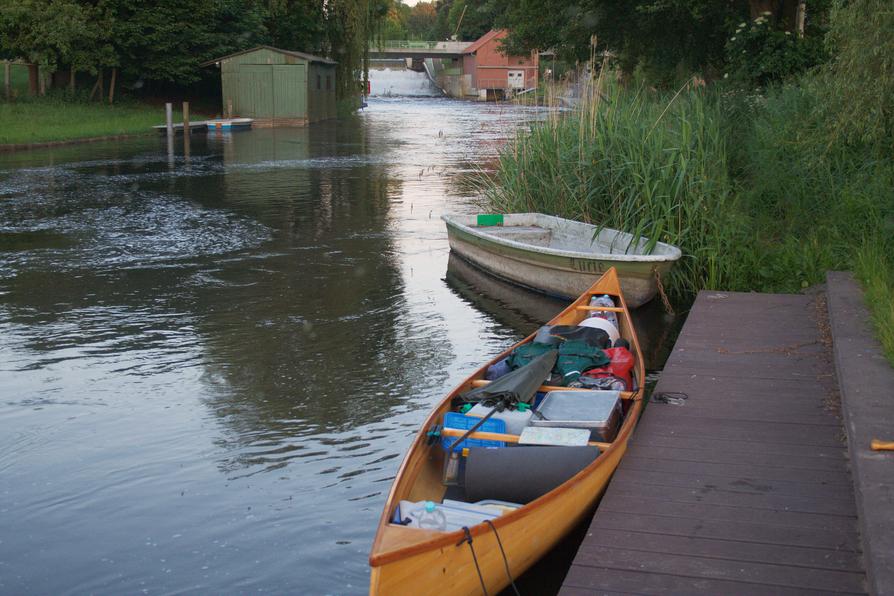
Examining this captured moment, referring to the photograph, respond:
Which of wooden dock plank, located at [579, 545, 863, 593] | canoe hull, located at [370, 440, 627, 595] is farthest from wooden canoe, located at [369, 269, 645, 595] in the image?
wooden dock plank, located at [579, 545, 863, 593]

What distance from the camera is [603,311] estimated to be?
8.72 meters

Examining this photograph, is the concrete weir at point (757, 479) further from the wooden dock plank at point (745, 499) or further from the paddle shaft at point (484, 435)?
the paddle shaft at point (484, 435)

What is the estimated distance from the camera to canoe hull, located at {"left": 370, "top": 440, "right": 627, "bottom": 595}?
4.25m

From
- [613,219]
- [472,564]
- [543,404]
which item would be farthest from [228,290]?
[472,564]

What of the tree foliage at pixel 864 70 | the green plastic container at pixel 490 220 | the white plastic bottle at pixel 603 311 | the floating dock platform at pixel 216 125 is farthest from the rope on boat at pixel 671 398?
the floating dock platform at pixel 216 125

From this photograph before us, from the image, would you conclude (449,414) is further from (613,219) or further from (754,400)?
(613,219)

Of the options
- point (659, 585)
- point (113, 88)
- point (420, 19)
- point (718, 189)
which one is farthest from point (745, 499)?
point (420, 19)

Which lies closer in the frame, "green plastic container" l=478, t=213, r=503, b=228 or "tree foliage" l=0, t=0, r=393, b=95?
"green plastic container" l=478, t=213, r=503, b=228

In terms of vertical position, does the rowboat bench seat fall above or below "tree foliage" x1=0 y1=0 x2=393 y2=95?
below

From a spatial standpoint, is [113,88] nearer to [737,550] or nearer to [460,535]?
[460,535]

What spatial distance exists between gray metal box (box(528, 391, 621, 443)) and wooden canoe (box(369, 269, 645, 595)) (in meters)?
0.10

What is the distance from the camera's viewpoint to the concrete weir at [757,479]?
14.7ft

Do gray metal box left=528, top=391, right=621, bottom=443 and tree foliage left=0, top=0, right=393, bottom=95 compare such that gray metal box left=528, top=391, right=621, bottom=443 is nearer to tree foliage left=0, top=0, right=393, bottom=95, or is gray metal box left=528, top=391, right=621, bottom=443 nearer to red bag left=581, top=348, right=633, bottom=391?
red bag left=581, top=348, right=633, bottom=391

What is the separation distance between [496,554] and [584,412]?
5.47 feet
